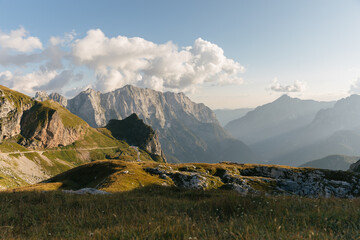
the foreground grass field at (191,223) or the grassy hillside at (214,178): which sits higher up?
the foreground grass field at (191,223)

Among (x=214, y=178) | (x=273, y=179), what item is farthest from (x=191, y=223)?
(x=273, y=179)

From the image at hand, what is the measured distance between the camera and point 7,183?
504 feet

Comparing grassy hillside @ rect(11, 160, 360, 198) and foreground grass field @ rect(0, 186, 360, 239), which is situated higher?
foreground grass field @ rect(0, 186, 360, 239)

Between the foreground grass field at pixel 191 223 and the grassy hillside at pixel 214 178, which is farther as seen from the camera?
the grassy hillside at pixel 214 178

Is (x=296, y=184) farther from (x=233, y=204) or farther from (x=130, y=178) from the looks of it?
(x=233, y=204)

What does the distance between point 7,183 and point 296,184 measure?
19464 cm

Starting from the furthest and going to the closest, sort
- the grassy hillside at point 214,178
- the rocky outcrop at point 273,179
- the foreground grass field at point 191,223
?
the rocky outcrop at point 273,179, the grassy hillside at point 214,178, the foreground grass field at point 191,223

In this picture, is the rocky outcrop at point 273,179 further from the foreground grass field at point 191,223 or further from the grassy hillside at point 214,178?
the foreground grass field at point 191,223

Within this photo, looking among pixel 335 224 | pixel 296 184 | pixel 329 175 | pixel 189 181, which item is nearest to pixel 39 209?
Result: pixel 335 224

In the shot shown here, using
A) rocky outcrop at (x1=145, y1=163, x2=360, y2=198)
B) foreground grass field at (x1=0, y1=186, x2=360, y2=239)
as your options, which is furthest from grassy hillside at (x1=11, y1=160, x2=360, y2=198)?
foreground grass field at (x1=0, y1=186, x2=360, y2=239)

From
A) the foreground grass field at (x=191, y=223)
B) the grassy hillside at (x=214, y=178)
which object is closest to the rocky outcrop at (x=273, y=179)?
the grassy hillside at (x=214, y=178)

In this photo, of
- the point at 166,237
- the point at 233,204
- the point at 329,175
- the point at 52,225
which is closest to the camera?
the point at 166,237

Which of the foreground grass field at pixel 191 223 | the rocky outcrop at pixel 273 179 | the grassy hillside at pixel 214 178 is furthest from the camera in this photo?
the rocky outcrop at pixel 273 179

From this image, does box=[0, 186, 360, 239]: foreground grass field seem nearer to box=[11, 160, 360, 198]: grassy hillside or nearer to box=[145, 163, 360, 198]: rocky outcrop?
box=[11, 160, 360, 198]: grassy hillside
